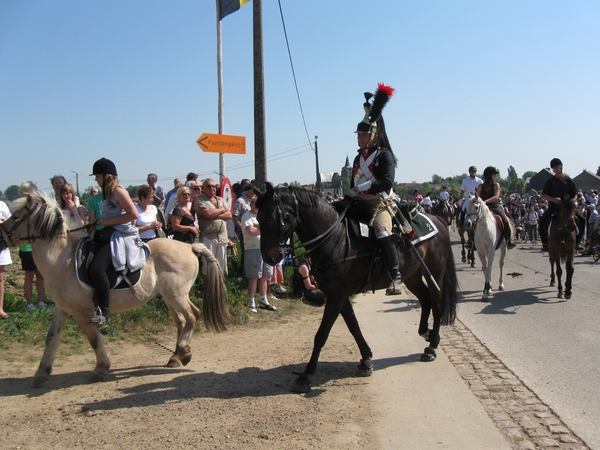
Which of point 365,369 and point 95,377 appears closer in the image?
A: point 95,377

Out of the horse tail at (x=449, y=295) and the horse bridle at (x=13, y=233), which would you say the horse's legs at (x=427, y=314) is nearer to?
the horse tail at (x=449, y=295)

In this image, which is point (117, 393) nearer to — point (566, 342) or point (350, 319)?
point (350, 319)

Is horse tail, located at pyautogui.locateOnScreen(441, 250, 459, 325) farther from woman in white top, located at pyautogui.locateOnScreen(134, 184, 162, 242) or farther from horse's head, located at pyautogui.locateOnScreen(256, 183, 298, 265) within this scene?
woman in white top, located at pyautogui.locateOnScreen(134, 184, 162, 242)

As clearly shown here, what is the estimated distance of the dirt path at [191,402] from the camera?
4363mm

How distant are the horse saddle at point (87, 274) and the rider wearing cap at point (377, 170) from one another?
2.70m

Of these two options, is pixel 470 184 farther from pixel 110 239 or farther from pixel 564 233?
pixel 110 239

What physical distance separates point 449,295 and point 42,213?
5.24 m

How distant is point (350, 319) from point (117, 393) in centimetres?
271

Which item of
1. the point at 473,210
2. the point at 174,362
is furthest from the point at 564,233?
the point at 174,362

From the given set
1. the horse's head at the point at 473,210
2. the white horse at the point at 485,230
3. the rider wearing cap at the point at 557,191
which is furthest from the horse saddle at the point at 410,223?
the rider wearing cap at the point at 557,191

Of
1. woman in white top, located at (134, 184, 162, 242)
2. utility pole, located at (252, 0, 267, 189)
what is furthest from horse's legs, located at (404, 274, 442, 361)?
utility pole, located at (252, 0, 267, 189)

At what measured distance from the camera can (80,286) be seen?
5.63 m

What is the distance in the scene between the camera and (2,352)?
6574 millimetres

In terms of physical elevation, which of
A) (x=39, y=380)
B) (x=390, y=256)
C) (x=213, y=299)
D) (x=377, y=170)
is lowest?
(x=39, y=380)
